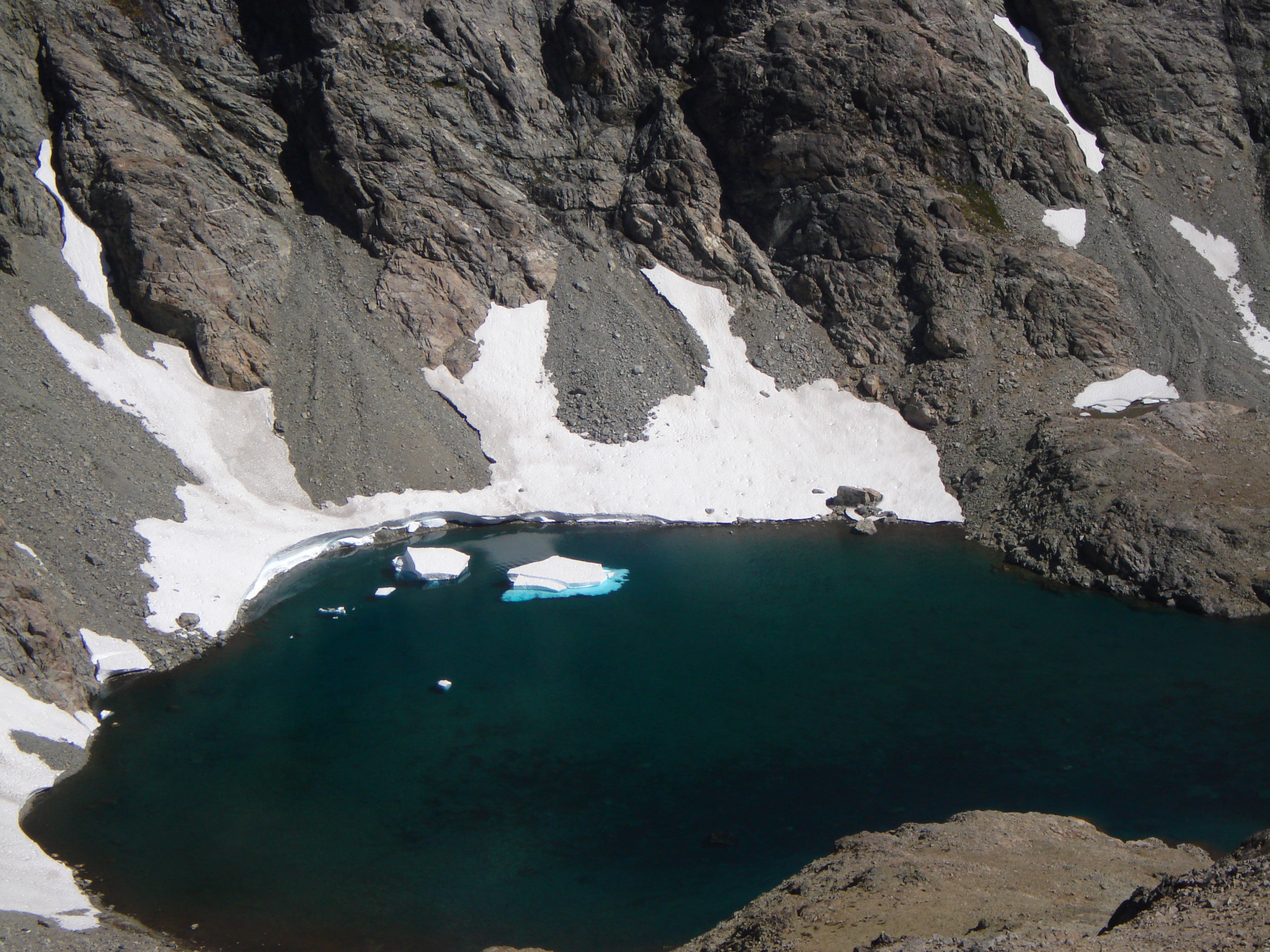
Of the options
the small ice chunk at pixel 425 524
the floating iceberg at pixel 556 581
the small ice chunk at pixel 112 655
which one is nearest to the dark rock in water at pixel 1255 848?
the floating iceberg at pixel 556 581

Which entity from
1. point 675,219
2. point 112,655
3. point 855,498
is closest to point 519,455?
point 855,498

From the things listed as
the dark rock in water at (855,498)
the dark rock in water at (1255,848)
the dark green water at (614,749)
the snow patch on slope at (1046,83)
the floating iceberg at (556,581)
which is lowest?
the dark green water at (614,749)

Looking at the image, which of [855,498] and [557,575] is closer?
[557,575]

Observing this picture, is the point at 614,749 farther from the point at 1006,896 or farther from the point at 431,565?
the point at 431,565

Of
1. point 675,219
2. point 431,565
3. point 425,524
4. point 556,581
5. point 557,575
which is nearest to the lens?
point 556,581

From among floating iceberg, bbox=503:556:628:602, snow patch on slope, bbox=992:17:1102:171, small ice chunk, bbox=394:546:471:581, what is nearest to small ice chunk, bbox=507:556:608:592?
floating iceberg, bbox=503:556:628:602

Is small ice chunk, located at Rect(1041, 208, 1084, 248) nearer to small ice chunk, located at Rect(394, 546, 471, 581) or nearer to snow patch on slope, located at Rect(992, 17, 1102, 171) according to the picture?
snow patch on slope, located at Rect(992, 17, 1102, 171)

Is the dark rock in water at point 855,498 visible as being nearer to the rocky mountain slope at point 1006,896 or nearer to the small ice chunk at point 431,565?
the small ice chunk at point 431,565
